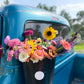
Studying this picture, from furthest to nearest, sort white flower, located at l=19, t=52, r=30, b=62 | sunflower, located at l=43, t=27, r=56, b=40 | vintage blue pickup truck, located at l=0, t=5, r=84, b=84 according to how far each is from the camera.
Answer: vintage blue pickup truck, located at l=0, t=5, r=84, b=84
sunflower, located at l=43, t=27, r=56, b=40
white flower, located at l=19, t=52, r=30, b=62

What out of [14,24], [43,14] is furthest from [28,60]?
[43,14]

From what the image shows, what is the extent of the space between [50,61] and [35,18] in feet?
2.37

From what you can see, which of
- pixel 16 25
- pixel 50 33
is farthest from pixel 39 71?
pixel 16 25

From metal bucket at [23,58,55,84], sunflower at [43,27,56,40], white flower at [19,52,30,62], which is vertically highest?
sunflower at [43,27,56,40]

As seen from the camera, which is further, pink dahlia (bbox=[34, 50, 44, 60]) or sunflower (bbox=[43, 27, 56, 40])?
sunflower (bbox=[43, 27, 56, 40])

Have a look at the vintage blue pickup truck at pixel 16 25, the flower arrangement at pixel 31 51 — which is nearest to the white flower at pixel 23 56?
the flower arrangement at pixel 31 51

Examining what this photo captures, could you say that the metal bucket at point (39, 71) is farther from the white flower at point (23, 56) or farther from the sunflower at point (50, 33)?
the sunflower at point (50, 33)

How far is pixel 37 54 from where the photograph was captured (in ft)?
4.33

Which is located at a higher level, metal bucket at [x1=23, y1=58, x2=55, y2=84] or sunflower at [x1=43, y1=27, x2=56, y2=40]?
sunflower at [x1=43, y1=27, x2=56, y2=40]

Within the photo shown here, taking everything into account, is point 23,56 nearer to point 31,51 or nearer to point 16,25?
point 31,51

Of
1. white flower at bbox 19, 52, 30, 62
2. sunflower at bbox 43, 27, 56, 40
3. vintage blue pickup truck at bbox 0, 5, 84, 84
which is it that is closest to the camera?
white flower at bbox 19, 52, 30, 62

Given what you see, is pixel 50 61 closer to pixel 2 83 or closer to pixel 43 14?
pixel 2 83


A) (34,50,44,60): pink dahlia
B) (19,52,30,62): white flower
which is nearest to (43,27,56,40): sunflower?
(34,50,44,60): pink dahlia

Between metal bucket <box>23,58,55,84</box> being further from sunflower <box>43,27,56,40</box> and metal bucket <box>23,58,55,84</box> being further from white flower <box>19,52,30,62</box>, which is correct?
sunflower <box>43,27,56,40</box>
